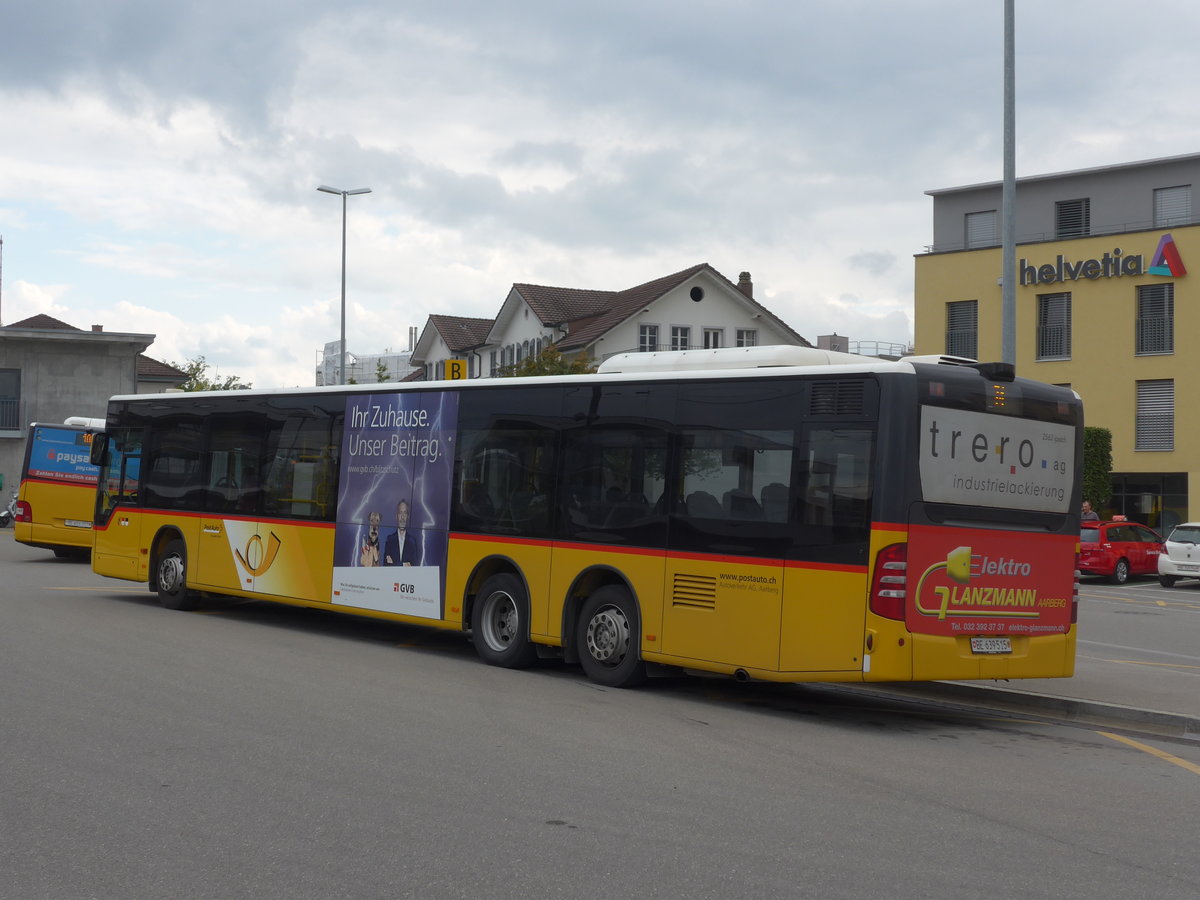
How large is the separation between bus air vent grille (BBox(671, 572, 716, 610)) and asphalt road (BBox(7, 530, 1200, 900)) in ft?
2.84

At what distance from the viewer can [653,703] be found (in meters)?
11.4

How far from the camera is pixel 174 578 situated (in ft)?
61.0

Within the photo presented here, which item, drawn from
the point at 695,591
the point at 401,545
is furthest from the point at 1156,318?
the point at 695,591

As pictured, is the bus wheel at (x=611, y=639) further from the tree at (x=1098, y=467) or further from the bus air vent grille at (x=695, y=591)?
the tree at (x=1098, y=467)

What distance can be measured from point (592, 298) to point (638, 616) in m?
55.5

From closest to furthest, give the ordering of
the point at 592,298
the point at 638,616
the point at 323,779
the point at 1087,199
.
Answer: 1. the point at 323,779
2. the point at 638,616
3. the point at 1087,199
4. the point at 592,298

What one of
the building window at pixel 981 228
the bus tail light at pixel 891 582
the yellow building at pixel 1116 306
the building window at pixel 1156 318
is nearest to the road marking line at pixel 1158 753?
the bus tail light at pixel 891 582

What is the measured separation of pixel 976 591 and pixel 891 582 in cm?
93

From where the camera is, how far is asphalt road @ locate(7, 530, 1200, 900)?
5820 millimetres

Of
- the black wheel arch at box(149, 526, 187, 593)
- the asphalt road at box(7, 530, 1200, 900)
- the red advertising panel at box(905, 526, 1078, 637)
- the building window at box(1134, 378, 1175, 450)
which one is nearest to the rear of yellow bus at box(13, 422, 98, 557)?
the black wheel arch at box(149, 526, 187, 593)

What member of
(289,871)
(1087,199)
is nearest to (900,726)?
(289,871)

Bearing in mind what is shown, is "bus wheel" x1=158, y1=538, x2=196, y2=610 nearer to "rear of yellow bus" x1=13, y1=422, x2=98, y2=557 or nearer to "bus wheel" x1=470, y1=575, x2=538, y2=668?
"bus wheel" x1=470, y1=575, x2=538, y2=668

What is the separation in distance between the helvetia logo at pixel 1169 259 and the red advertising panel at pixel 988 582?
36.3 metres

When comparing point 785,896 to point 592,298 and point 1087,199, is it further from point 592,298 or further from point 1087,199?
point 592,298
